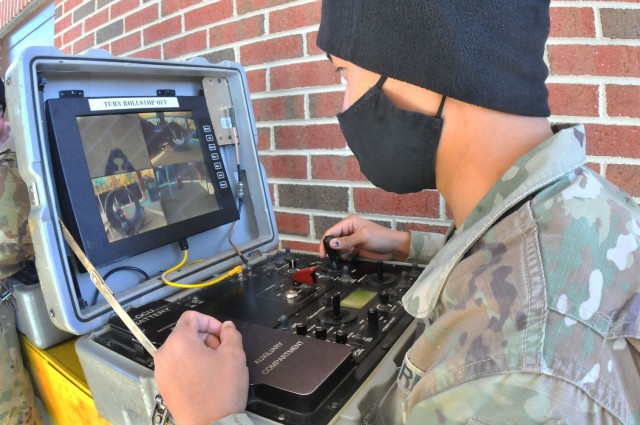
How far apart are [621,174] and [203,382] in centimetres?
108

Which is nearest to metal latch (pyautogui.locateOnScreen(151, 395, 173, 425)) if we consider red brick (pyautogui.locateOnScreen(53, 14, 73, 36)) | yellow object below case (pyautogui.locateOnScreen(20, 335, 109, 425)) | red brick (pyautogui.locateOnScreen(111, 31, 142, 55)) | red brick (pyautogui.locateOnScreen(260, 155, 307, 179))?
yellow object below case (pyautogui.locateOnScreen(20, 335, 109, 425))

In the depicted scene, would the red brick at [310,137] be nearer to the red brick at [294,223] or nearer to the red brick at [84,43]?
the red brick at [294,223]

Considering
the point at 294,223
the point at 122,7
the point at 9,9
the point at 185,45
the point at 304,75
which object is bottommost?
the point at 294,223

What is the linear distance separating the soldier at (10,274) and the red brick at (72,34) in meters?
1.67

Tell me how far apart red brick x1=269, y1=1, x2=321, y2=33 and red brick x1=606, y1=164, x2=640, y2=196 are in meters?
0.95

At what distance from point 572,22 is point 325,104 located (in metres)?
0.73

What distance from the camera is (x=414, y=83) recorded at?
0.64m

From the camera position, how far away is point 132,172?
3.28 feet

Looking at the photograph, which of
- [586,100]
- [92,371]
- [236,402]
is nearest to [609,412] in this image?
[236,402]

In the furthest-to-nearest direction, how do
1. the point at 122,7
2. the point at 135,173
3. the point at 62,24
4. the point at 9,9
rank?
the point at 9,9, the point at 62,24, the point at 122,7, the point at 135,173

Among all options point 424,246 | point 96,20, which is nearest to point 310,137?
point 424,246

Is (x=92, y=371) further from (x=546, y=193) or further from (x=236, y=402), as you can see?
(x=546, y=193)

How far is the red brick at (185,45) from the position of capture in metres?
1.79

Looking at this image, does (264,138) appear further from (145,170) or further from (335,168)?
(145,170)
